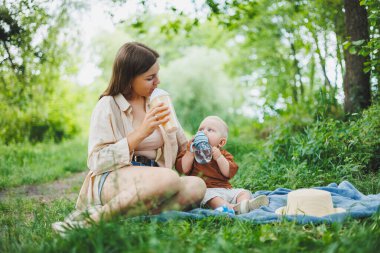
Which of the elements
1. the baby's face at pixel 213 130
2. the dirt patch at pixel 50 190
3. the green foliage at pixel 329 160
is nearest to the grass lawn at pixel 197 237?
the baby's face at pixel 213 130

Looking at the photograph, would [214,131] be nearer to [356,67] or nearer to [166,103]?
[166,103]

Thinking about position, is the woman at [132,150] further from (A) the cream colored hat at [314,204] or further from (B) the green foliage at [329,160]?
(B) the green foliage at [329,160]

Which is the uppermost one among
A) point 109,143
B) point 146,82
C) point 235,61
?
point 235,61

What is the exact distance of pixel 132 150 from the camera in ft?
8.14

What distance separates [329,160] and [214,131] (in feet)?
3.89

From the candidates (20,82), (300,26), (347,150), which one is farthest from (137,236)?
(300,26)

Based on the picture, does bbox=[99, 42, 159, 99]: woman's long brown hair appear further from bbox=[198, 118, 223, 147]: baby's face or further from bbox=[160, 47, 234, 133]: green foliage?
bbox=[160, 47, 234, 133]: green foliage

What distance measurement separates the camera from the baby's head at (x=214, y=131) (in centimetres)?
288

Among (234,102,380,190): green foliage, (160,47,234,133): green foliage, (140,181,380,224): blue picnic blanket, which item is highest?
(160,47,234,133): green foliage

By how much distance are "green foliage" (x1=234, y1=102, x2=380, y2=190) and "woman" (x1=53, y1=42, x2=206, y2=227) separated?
107 centimetres

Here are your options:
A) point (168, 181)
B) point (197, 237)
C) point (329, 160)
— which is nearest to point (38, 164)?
point (168, 181)

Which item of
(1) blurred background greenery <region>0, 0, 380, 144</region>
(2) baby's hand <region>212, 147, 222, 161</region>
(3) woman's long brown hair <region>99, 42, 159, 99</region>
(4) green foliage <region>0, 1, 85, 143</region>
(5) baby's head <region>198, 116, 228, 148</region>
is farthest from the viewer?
(1) blurred background greenery <region>0, 0, 380, 144</region>

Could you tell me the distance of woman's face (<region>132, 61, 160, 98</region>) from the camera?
105 inches

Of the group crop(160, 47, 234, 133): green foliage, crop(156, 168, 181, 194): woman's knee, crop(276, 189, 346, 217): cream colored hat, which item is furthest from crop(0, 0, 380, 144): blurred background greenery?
crop(160, 47, 234, 133): green foliage
